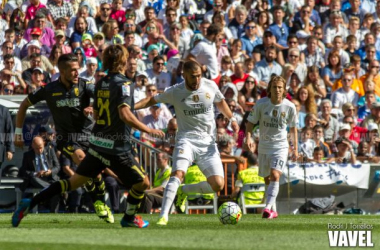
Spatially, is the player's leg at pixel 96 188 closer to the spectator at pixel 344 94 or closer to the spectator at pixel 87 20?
the spectator at pixel 87 20

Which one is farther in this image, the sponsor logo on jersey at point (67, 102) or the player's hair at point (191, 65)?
the sponsor logo on jersey at point (67, 102)

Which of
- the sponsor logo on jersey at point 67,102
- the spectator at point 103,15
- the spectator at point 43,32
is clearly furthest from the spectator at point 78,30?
the sponsor logo on jersey at point 67,102

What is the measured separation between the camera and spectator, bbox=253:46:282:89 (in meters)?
24.0

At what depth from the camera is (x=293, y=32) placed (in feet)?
87.2

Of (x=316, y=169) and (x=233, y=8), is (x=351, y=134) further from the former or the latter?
(x=233, y=8)

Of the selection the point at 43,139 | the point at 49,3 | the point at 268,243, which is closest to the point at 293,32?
the point at 49,3

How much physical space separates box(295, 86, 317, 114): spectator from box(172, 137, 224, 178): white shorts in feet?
33.2

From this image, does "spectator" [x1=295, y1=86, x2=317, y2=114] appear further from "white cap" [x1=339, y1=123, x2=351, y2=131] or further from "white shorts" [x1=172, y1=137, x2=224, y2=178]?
"white shorts" [x1=172, y1=137, x2=224, y2=178]

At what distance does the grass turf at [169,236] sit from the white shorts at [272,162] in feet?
5.68

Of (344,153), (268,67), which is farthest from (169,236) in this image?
(268,67)

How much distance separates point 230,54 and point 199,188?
9.43 m

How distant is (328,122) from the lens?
2303 cm

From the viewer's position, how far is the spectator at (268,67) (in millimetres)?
24047

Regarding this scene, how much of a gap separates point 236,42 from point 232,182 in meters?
4.99
